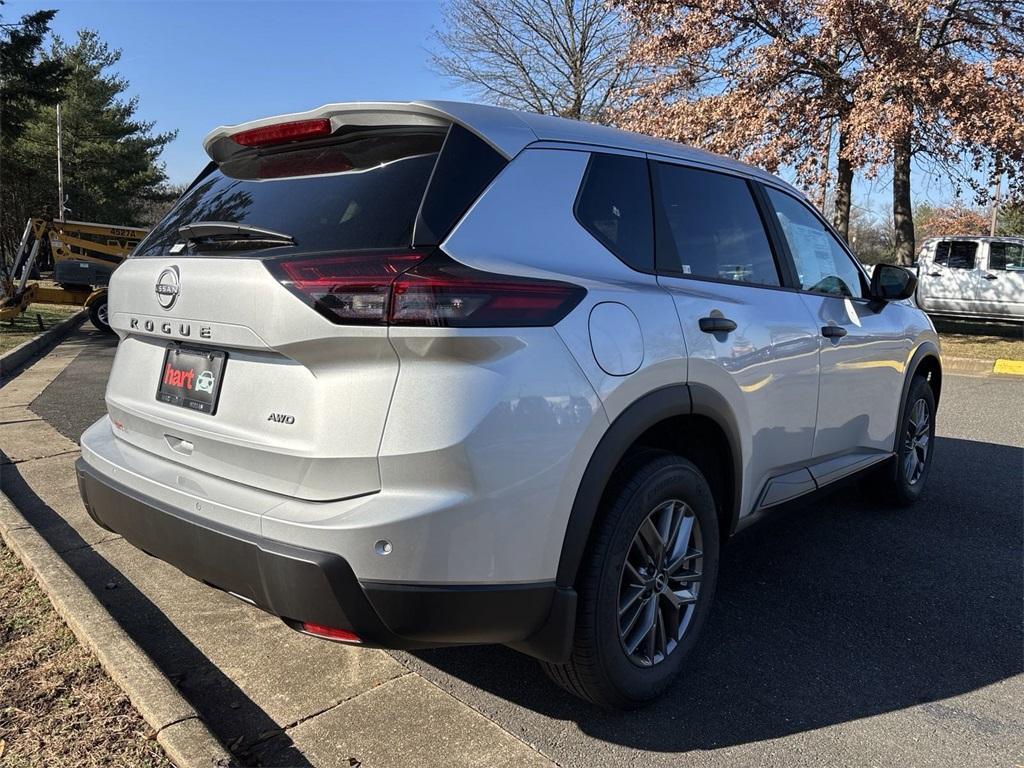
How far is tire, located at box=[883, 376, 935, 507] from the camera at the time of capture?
4.56 metres

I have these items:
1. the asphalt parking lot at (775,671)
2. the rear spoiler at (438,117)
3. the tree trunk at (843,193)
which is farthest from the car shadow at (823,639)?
the tree trunk at (843,193)

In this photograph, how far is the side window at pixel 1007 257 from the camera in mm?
16969

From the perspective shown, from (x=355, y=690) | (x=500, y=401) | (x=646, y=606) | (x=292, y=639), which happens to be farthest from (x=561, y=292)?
(x=292, y=639)

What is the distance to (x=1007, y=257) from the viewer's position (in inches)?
672

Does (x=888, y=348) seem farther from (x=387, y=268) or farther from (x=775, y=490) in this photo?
(x=387, y=268)

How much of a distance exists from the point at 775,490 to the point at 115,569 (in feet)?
9.71

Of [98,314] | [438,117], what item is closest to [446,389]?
[438,117]

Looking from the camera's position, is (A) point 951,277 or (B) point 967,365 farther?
(A) point 951,277

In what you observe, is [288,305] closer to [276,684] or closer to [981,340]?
[276,684]

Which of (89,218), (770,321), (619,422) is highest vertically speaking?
(89,218)

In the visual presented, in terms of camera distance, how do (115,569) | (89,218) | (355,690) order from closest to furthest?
1. (355,690)
2. (115,569)
3. (89,218)

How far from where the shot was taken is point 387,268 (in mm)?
2012

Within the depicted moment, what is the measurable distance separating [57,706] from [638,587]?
1872mm

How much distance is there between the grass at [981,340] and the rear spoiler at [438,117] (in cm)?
1182
